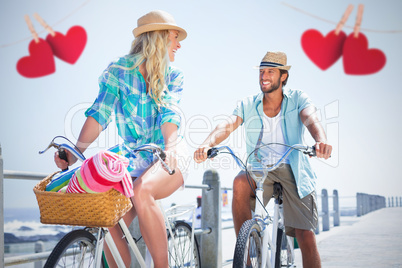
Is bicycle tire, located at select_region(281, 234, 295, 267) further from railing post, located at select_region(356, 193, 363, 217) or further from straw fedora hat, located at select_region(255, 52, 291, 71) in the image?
railing post, located at select_region(356, 193, 363, 217)

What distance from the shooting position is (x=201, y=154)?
101 inches

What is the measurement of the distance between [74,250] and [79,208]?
345 millimetres

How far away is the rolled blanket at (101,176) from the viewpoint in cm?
176

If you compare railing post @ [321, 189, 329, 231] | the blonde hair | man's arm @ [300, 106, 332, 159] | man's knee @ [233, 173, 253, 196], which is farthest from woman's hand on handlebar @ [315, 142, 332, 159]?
railing post @ [321, 189, 329, 231]

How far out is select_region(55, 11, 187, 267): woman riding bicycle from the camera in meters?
2.15

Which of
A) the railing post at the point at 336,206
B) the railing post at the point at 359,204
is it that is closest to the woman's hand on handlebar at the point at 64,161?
the railing post at the point at 336,206

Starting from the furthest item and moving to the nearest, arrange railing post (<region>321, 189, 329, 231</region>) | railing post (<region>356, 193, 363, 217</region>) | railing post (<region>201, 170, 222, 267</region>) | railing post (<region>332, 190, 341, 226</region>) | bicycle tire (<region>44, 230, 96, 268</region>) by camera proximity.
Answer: railing post (<region>356, 193, 363, 217</region>)
railing post (<region>332, 190, 341, 226</region>)
railing post (<region>321, 189, 329, 231</region>)
railing post (<region>201, 170, 222, 267</region>)
bicycle tire (<region>44, 230, 96, 268</region>)

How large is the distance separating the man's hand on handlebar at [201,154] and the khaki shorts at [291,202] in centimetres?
57

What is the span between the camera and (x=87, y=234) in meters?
2.09

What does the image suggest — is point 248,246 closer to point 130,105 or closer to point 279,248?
point 279,248

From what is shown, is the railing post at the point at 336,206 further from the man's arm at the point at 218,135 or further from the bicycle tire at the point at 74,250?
the bicycle tire at the point at 74,250

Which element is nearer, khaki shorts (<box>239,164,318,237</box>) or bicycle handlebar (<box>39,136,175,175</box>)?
bicycle handlebar (<box>39,136,175,175</box>)

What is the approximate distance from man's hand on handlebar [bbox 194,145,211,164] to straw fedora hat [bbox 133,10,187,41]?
0.64 m

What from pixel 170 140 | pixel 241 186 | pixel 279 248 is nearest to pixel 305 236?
pixel 279 248
